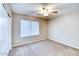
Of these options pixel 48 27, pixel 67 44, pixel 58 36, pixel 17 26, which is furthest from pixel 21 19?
pixel 67 44

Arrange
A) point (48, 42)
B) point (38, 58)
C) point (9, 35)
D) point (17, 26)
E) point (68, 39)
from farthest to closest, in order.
→ point (48, 42)
point (68, 39)
point (9, 35)
point (17, 26)
point (38, 58)

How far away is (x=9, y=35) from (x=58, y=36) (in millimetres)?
1722

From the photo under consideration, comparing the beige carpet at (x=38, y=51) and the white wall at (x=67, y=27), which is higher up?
the white wall at (x=67, y=27)

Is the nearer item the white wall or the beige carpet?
the beige carpet

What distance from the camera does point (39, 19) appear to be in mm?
1786

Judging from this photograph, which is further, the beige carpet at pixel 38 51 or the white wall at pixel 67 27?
the white wall at pixel 67 27

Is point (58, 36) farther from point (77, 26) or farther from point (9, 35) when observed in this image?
point (9, 35)

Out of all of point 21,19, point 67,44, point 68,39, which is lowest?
point 67,44

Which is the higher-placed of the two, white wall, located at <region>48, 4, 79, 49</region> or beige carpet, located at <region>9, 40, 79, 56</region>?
white wall, located at <region>48, 4, 79, 49</region>

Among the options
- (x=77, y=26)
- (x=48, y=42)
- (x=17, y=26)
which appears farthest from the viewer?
(x=48, y=42)

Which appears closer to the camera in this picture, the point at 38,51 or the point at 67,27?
the point at 38,51

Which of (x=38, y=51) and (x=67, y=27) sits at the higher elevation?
(x=67, y=27)

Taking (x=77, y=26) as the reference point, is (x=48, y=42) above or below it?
below

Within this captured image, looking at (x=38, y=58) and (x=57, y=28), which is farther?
(x=57, y=28)
